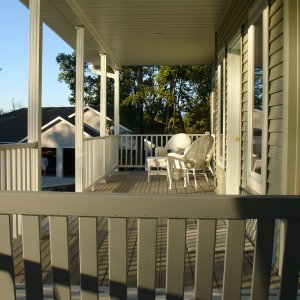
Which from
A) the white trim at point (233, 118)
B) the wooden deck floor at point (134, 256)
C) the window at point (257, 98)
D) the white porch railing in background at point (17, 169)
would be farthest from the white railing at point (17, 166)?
the white trim at point (233, 118)

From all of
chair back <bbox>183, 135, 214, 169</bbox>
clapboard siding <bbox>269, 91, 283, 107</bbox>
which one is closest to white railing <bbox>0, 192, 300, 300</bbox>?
clapboard siding <bbox>269, 91, 283, 107</bbox>

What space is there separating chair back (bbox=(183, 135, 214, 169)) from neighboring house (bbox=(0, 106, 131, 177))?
54.8 feet

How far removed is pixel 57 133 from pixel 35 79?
21.8 m

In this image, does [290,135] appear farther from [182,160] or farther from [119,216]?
[182,160]

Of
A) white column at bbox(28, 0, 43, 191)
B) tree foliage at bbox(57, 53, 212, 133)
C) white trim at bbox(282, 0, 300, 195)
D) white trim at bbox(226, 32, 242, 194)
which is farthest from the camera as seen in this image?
tree foliage at bbox(57, 53, 212, 133)

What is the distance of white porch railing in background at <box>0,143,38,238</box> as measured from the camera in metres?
3.44

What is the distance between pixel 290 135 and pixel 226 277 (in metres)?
1.65

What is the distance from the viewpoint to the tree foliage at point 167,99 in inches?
720

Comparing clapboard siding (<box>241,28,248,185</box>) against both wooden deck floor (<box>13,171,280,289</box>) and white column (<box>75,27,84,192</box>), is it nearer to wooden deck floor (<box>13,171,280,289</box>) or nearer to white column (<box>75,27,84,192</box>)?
wooden deck floor (<box>13,171,280,289</box>)

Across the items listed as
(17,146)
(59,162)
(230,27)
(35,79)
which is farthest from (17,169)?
(59,162)

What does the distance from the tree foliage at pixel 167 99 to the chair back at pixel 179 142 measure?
22.4 feet

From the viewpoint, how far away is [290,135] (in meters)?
2.79

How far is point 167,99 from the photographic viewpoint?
18.3m

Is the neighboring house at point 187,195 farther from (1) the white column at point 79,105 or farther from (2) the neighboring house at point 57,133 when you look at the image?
(2) the neighboring house at point 57,133
